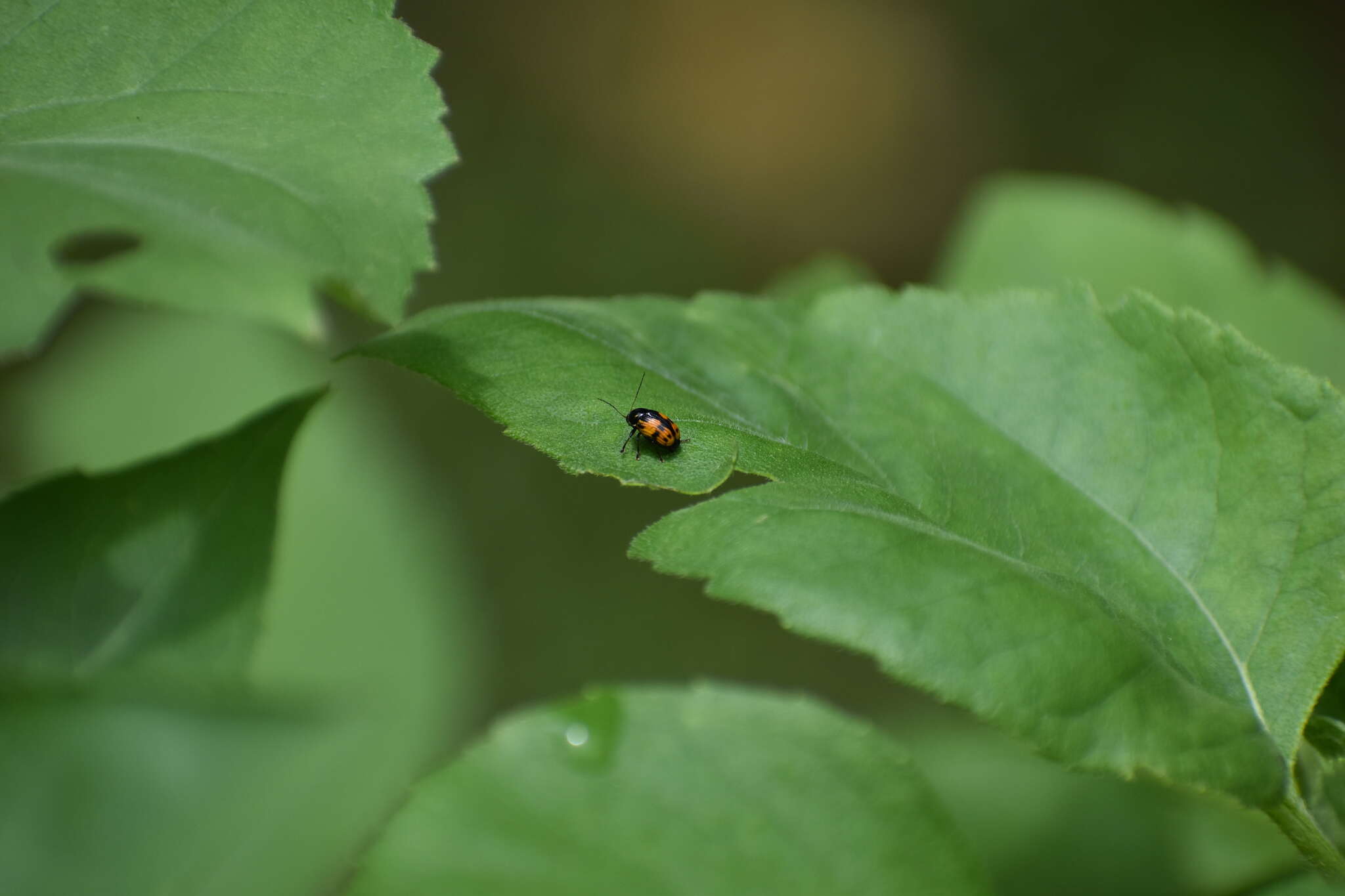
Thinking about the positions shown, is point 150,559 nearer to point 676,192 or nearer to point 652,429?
point 652,429

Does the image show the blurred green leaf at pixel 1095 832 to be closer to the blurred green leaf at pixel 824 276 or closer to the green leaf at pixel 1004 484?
the green leaf at pixel 1004 484

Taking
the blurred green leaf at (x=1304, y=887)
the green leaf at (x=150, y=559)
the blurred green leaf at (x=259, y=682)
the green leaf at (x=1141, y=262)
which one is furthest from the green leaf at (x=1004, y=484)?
the green leaf at (x=1141, y=262)

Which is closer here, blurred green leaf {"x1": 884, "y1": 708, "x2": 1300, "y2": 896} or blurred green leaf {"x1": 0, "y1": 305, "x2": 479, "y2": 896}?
blurred green leaf {"x1": 0, "y1": 305, "x2": 479, "y2": 896}

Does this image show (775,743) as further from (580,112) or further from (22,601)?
(580,112)

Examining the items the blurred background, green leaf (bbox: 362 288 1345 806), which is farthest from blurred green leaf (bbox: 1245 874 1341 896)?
the blurred background

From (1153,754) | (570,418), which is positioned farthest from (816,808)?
(570,418)

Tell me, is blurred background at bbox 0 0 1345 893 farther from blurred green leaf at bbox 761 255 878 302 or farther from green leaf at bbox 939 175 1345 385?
green leaf at bbox 939 175 1345 385
